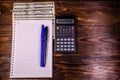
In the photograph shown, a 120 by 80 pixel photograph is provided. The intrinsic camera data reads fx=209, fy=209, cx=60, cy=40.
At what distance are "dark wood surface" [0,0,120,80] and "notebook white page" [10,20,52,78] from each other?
3 centimetres

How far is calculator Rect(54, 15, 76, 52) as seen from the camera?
100cm

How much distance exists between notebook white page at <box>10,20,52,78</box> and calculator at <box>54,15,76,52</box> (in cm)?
4

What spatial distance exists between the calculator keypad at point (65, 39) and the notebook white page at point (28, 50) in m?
0.04

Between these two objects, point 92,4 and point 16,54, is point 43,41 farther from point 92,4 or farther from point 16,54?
point 92,4

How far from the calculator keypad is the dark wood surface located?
1.0 inches

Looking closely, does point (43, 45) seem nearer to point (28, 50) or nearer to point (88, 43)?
point (28, 50)

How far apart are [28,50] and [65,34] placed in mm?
195

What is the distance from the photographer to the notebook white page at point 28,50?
0.98 m

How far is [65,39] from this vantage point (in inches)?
39.7

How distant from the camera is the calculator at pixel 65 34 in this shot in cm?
100

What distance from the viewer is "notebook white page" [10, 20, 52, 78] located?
982mm

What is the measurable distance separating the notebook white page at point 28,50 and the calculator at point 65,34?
1.5 inches

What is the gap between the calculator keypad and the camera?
100cm

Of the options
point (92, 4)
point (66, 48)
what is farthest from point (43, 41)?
point (92, 4)
